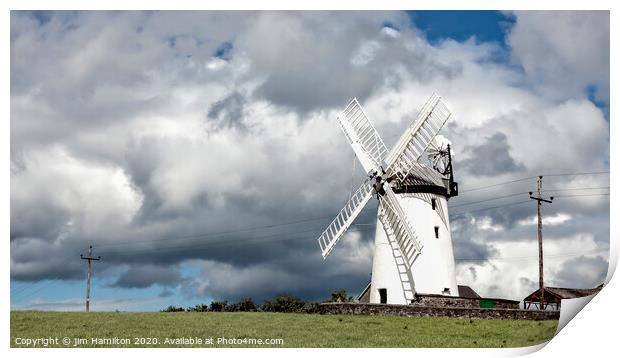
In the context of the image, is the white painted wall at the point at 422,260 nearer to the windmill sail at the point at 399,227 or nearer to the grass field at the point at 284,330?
the windmill sail at the point at 399,227

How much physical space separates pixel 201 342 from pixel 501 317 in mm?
9190

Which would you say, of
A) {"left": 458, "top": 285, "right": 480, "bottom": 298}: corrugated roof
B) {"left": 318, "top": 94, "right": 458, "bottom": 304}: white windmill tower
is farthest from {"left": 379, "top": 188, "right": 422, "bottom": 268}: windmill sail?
{"left": 458, "top": 285, "right": 480, "bottom": 298}: corrugated roof

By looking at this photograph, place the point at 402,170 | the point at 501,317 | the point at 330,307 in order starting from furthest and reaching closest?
the point at 402,170, the point at 330,307, the point at 501,317

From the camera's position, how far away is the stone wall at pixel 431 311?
878 inches

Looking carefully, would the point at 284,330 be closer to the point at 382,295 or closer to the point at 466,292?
the point at 382,295

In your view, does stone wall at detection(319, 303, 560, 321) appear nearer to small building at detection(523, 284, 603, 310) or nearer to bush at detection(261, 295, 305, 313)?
small building at detection(523, 284, 603, 310)

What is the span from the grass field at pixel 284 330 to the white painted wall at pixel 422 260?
374cm

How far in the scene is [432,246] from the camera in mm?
27250

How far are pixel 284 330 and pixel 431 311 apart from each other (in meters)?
6.10

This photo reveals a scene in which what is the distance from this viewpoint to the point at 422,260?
88.9 ft

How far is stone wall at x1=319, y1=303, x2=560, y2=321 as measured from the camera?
2230 cm

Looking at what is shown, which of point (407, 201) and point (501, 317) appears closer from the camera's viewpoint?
point (501, 317)
